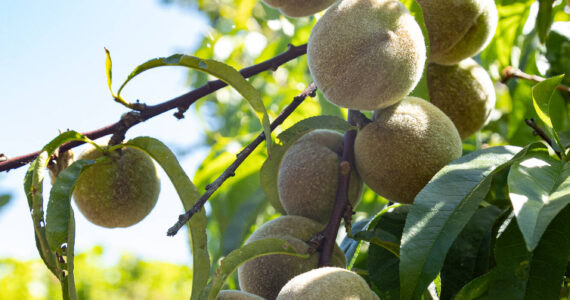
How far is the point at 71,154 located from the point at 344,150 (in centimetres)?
58

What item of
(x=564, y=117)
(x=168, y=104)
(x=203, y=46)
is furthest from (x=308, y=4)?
(x=564, y=117)

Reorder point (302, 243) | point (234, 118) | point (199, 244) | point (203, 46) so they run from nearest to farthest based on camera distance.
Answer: point (199, 244)
point (302, 243)
point (203, 46)
point (234, 118)

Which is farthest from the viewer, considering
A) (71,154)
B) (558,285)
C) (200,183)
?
(200,183)

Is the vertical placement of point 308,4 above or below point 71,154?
above

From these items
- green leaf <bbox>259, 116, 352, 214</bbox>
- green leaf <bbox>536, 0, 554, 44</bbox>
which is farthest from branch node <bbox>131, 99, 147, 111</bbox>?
green leaf <bbox>536, 0, 554, 44</bbox>

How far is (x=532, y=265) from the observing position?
86 cm

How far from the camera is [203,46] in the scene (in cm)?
194

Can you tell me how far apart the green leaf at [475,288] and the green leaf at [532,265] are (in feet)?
0.09

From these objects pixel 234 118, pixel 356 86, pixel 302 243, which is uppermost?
pixel 356 86

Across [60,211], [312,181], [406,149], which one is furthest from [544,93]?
[60,211]

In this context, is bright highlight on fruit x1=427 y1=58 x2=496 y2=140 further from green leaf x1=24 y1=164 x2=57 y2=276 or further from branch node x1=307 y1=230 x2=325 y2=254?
green leaf x1=24 y1=164 x2=57 y2=276

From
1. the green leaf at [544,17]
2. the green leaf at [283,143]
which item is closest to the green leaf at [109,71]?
the green leaf at [283,143]

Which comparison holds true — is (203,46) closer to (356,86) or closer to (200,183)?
(200,183)

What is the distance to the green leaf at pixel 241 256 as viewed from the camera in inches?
33.9
